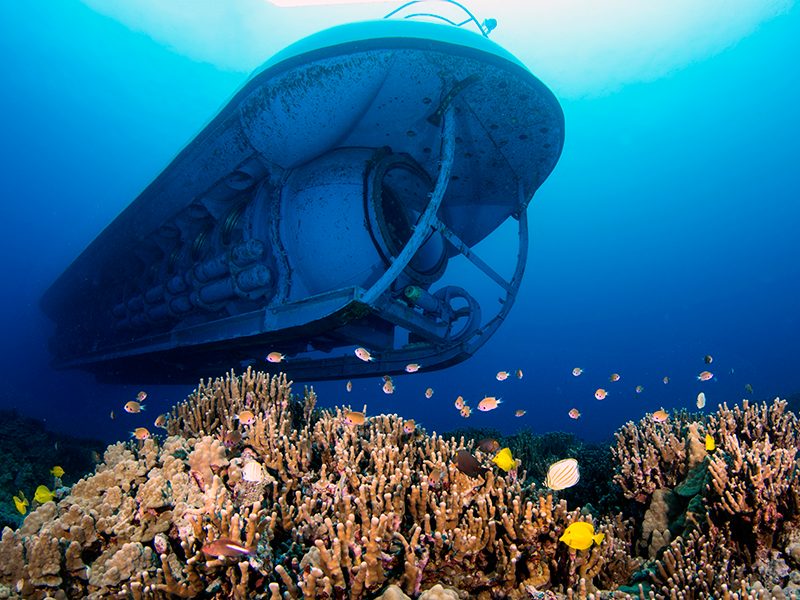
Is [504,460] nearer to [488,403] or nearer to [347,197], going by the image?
[488,403]

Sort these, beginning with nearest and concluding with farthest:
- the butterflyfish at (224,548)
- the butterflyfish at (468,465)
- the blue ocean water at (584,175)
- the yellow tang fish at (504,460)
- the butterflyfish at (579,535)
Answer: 1. the butterflyfish at (224,548)
2. the butterflyfish at (579,535)
3. the butterflyfish at (468,465)
4. the yellow tang fish at (504,460)
5. the blue ocean water at (584,175)

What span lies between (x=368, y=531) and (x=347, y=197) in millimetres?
4878

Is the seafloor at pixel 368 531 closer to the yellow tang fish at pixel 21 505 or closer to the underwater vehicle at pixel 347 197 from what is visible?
the underwater vehicle at pixel 347 197

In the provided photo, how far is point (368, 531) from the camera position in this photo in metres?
1.93

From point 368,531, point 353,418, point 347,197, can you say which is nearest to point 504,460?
point 368,531

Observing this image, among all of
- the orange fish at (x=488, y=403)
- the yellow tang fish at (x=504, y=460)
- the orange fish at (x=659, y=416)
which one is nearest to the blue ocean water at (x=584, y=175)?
the orange fish at (x=488, y=403)

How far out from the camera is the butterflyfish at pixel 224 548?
5.70ft

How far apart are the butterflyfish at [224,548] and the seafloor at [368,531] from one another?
0.01 metres

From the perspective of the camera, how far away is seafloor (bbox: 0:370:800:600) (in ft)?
6.04

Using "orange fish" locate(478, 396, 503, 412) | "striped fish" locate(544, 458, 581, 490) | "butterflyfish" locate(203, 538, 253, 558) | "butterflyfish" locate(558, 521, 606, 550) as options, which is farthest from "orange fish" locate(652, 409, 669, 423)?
"butterflyfish" locate(203, 538, 253, 558)

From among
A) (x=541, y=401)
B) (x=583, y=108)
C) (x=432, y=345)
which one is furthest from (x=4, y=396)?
(x=541, y=401)

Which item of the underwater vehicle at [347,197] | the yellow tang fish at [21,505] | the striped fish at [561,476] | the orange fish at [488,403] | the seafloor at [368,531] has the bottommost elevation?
the yellow tang fish at [21,505]

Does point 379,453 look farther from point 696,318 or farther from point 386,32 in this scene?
point 696,318

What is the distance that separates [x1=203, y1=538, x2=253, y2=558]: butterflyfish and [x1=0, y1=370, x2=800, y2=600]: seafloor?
0.01 m
